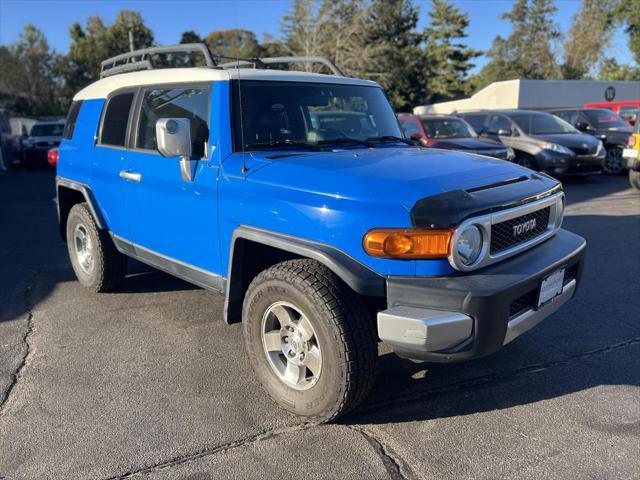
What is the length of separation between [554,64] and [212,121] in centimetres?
5729

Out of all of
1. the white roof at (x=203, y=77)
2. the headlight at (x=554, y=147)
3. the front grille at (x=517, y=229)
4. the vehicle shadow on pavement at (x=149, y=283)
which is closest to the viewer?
the front grille at (x=517, y=229)

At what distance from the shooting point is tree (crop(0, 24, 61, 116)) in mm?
38938

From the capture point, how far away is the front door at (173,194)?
354 centimetres

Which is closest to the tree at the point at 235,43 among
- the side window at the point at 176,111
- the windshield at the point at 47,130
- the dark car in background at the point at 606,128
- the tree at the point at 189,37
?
the tree at the point at 189,37

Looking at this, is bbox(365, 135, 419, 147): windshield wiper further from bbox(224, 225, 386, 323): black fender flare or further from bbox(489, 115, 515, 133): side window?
bbox(489, 115, 515, 133): side window

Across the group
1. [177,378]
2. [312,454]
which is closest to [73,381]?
[177,378]

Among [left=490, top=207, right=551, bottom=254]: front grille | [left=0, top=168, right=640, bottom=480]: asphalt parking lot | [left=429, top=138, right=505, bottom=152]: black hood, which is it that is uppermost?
[left=429, top=138, right=505, bottom=152]: black hood

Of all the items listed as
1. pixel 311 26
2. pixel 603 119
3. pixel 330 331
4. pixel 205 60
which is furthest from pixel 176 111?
pixel 311 26

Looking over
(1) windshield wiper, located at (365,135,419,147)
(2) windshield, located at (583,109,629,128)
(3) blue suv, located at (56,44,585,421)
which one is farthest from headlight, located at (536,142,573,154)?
(1) windshield wiper, located at (365,135,419,147)

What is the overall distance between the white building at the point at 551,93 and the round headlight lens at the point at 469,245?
30.5m

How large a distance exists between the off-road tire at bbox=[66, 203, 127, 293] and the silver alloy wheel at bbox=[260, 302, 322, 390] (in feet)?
8.06

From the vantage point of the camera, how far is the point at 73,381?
355 centimetres

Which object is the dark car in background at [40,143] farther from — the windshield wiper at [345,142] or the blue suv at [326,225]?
the windshield wiper at [345,142]

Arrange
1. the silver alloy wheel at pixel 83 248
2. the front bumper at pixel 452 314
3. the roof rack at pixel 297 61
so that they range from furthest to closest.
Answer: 1. the silver alloy wheel at pixel 83 248
2. the roof rack at pixel 297 61
3. the front bumper at pixel 452 314
